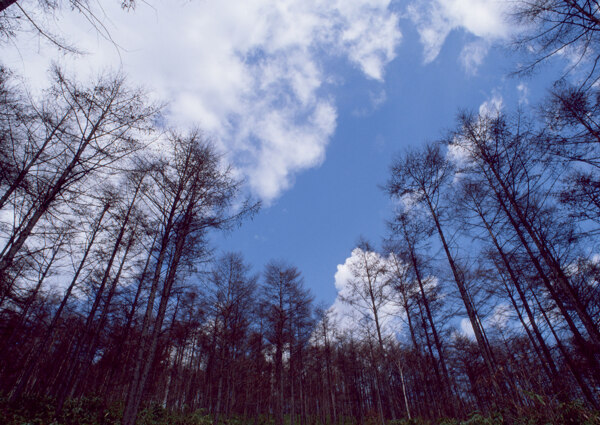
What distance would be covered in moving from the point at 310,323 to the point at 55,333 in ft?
66.1

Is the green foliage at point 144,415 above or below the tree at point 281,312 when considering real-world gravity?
below

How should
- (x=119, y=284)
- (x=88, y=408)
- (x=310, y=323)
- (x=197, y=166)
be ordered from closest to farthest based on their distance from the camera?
1. (x=197, y=166)
2. (x=88, y=408)
3. (x=119, y=284)
4. (x=310, y=323)

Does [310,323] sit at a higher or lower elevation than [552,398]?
higher

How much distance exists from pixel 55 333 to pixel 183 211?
867 inches

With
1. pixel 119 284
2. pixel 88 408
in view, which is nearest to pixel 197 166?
pixel 119 284

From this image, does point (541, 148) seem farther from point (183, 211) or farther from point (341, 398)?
point (341, 398)

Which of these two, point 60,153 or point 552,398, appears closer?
point 552,398

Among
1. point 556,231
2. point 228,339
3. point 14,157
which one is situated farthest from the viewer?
point 228,339

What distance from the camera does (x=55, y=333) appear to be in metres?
19.0

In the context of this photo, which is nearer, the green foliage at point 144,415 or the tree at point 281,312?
the green foliage at point 144,415

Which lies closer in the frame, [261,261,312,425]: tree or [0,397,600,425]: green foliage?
[0,397,600,425]: green foliage

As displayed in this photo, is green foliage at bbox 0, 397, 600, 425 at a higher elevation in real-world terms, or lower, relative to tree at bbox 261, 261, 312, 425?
lower

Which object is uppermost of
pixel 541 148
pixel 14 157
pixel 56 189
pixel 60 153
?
pixel 541 148

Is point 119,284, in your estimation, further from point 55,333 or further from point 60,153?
point 55,333
